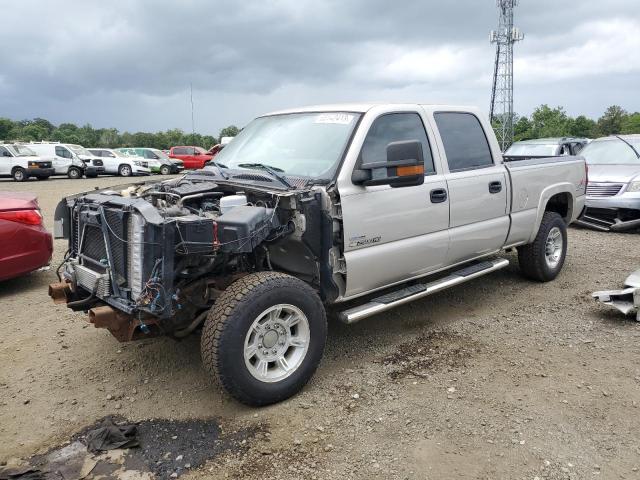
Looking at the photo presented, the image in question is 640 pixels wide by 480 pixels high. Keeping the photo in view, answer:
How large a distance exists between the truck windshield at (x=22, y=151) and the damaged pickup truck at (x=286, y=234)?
76.7 feet

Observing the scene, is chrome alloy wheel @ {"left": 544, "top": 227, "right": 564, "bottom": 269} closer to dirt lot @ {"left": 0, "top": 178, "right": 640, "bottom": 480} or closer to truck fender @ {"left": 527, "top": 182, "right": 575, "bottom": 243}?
truck fender @ {"left": 527, "top": 182, "right": 575, "bottom": 243}

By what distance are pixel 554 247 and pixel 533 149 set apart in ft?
26.5

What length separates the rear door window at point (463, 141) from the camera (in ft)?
15.6

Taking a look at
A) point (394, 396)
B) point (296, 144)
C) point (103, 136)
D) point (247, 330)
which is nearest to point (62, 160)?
point (296, 144)

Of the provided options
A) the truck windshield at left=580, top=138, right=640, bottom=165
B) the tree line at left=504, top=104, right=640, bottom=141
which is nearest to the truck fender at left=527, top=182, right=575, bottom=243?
the truck windshield at left=580, top=138, right=640, bottom=165

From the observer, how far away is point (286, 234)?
3.72 m

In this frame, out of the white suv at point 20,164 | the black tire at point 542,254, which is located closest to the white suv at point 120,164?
the white suv at point 20,164

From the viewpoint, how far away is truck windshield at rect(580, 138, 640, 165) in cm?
1013

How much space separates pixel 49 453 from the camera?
3066 millimetres

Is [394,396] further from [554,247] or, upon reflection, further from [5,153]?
[5,153]

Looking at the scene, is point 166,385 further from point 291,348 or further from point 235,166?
point 235,166

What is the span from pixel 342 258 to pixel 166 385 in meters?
1.56

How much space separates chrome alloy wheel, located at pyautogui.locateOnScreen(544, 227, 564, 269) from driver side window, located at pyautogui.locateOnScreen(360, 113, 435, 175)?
2345 millimetres

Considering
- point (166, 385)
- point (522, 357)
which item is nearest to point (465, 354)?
point (522, 357)
